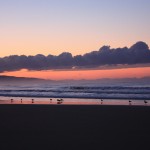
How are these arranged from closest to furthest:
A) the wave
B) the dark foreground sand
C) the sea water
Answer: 1. the dark foreground sand
2. the sea water
3. the wave

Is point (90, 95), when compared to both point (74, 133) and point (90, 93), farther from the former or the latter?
point (74, 133)

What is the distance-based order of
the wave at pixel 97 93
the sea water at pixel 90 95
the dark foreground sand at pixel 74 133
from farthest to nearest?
the wave at pixel 97 93, the sea water at pixel 90 95, the dark foreground sand at pixel 74 133

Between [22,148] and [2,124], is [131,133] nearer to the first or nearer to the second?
[22,148]

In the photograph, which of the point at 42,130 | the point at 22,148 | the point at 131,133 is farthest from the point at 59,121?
the point at 22,148

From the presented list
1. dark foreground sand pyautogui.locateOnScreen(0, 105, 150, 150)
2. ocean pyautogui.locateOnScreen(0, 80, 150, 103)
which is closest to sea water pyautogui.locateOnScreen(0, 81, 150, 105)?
ocean pyautogui.locateOnScreen(0, 80, 150, 103)

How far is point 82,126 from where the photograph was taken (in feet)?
38.3

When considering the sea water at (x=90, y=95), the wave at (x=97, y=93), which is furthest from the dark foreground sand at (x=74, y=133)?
the wave at (x=97, y=93)

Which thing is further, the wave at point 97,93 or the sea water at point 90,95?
the wave at point 97,93

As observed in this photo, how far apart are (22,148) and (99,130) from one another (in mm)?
3556

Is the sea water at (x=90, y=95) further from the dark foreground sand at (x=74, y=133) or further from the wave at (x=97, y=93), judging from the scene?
the dark foreground sand at (x=74, y=133)

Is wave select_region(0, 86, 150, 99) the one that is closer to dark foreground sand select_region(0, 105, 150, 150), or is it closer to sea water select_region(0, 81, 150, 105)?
sea water select_region(0, 81, 150, 105)

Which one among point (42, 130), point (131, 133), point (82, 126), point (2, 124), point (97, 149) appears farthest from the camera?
point (2, 124)

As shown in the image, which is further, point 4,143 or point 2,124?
point 2,124

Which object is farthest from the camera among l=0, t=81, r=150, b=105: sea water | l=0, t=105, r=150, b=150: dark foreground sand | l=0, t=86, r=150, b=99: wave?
l=0, t=86, r=150, b=99: wave
